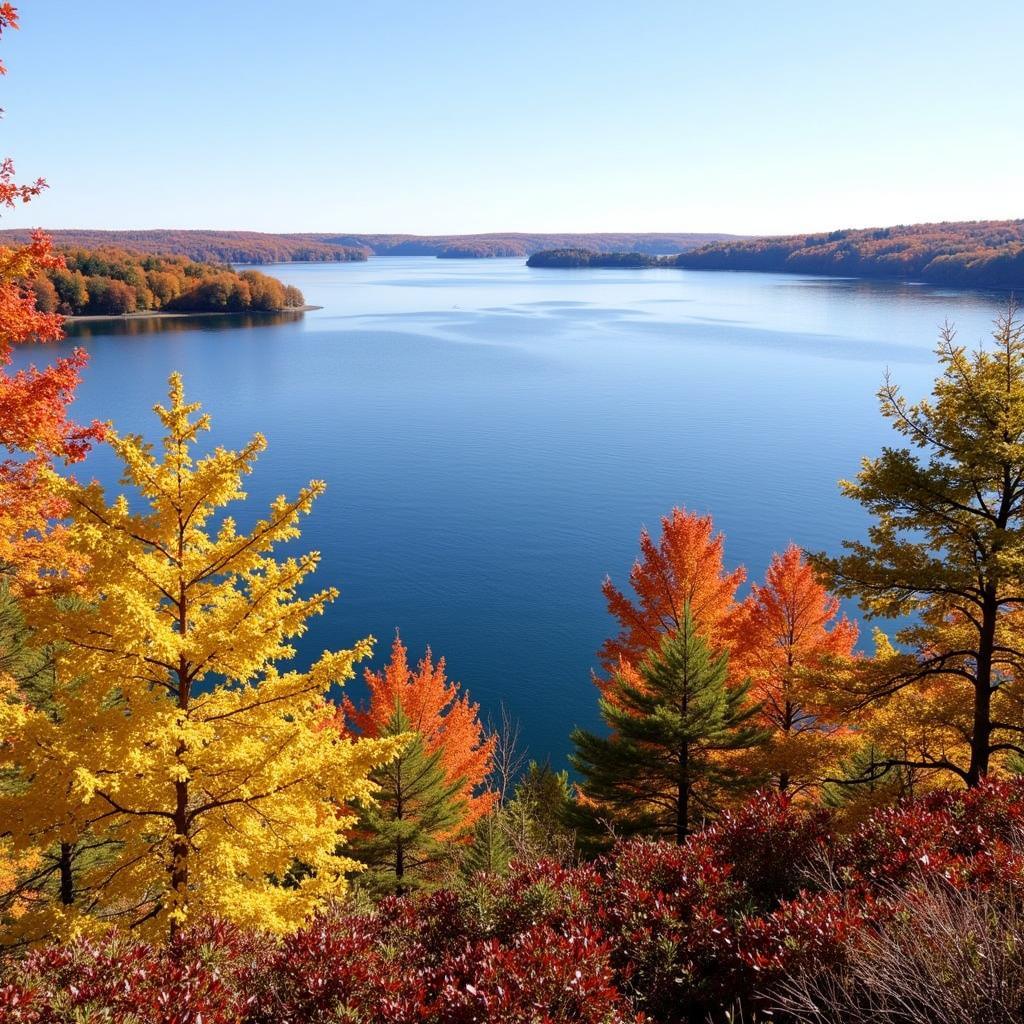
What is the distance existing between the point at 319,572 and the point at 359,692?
9797mm

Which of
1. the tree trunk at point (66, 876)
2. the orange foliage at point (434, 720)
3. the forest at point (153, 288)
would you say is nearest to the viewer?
the tree trunk at point (66, 876)

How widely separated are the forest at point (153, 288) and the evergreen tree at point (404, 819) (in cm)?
13386

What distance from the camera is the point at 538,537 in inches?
1756

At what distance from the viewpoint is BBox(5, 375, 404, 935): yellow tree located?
321 inches

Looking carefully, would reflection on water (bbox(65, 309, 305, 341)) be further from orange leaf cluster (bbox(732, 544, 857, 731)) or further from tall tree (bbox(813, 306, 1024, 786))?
tall tree (bbox(813, 306, 1024, 786))

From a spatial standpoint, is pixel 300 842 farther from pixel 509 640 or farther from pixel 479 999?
pixel 509 640

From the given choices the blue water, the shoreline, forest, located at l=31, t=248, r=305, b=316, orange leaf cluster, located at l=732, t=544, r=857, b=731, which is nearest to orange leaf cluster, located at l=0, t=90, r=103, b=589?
orange leaf cluster, located at l=732, t=544, r=857, b=731

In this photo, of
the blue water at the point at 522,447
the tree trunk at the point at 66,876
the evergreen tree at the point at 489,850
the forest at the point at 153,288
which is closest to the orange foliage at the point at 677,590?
the evergreen tree at the point at 489,850

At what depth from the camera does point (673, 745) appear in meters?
15.3

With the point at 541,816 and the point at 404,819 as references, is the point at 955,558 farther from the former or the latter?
the point at 541,816

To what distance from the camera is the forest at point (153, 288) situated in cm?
12911

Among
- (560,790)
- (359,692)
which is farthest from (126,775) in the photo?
(359,692)

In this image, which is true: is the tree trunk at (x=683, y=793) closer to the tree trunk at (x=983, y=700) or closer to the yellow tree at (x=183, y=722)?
the tree trunk at (x=983, y=700)

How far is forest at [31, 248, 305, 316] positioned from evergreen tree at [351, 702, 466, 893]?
439ft
